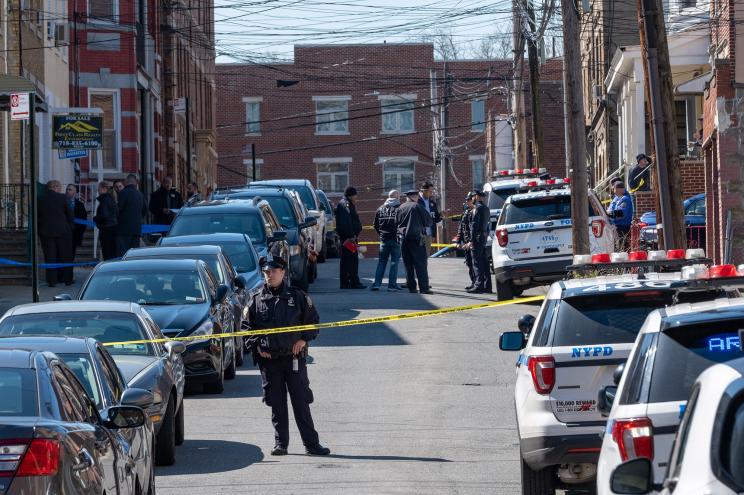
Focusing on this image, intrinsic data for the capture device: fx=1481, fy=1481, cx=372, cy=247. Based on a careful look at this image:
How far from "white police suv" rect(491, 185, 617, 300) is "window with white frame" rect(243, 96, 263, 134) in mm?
58017

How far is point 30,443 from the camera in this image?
261 inches

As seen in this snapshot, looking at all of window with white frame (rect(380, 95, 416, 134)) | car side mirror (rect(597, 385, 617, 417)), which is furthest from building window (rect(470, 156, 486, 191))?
car side mirror (rect(597, 385, 617, 417))

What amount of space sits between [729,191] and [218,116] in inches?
2343

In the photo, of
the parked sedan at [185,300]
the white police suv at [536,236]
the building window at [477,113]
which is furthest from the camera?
the building window at [477,113]

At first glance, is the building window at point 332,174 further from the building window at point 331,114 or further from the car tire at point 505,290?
the car tire at point 505,290

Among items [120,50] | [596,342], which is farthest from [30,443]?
[120,50]

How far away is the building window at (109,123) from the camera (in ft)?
144

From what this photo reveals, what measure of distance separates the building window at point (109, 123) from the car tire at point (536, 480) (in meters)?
35.0

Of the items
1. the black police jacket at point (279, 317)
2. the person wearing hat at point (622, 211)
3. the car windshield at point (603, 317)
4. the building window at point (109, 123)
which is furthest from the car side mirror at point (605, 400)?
the building window at point (109, 123)

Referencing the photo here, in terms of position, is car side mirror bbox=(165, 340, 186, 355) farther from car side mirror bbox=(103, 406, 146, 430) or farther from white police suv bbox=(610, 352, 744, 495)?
white police suv bbox=(610, 352, 744, 495)

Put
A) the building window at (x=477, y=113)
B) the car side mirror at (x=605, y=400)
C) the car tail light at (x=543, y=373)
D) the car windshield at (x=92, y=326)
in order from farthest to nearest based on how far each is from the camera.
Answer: the building window at (x=477, y=113)
the car windshield at (x=92, y=326)
the car tail light at (x=543, y=373)
the car side mirror at (x=605, y=400)

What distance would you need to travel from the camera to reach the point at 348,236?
29.0 metres

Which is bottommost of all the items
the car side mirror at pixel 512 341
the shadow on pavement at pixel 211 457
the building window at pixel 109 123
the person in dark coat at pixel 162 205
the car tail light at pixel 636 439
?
the shadow on pavement at pixel 211 457

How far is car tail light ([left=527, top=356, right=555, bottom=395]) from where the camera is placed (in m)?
9.82
